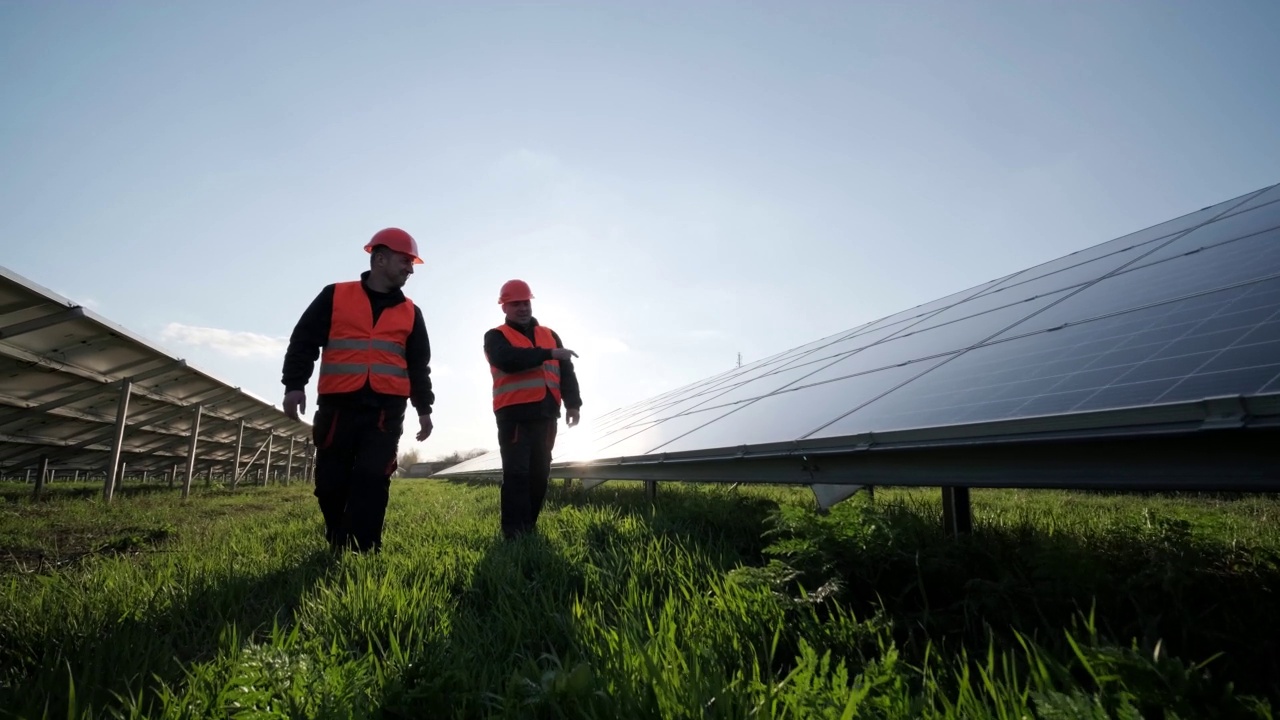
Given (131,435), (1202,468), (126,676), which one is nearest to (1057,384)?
(1202,468)

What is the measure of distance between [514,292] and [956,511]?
3684 millimetres

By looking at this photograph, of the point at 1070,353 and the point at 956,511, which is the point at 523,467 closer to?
the point at 956,511

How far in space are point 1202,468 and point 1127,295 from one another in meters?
2.33

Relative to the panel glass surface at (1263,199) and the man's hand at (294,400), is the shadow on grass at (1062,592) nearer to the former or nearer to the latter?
the man's hand at (294,400)

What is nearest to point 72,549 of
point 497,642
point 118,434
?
point 497,642

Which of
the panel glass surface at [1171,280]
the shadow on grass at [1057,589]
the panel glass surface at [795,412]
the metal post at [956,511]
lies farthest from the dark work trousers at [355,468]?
the panel glass surface at [1171,280]

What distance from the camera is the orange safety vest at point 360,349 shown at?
4.00 metres

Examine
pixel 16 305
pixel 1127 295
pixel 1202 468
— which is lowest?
pixel 1202 468

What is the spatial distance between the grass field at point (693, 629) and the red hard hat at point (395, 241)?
2085mm

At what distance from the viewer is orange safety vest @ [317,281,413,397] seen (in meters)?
4.00

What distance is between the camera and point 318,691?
4.93 ft

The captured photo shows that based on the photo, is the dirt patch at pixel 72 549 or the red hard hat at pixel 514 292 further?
the red hard hat at pixel 514 292

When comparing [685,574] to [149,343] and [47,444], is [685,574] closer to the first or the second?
[149,343]

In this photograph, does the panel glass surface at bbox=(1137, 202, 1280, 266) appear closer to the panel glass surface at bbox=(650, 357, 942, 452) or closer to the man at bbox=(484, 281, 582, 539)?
the panel glass surface at bbox=(650, 357, 942, 452)
